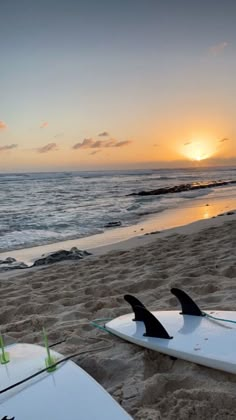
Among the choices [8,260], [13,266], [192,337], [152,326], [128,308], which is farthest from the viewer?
[8,260]

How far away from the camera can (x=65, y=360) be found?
8.15 feet

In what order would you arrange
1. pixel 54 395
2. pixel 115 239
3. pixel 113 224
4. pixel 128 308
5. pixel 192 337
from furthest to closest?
pixel 113 224
pixel 115 239
pixel 128 308
pixel 192 337
pixel 54 395

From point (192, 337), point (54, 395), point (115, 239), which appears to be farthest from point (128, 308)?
point (115, 239)

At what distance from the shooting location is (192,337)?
261 centimetres

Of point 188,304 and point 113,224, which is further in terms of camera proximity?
point 113,224

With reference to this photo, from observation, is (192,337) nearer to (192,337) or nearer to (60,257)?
(192,337)

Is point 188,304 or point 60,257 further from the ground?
point 188,304

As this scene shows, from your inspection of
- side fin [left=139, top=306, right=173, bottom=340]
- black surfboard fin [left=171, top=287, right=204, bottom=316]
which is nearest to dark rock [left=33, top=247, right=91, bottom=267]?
black surfboard fin [left=171, top=287, right=204, bottom=316]

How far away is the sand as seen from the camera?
2055 millimetres

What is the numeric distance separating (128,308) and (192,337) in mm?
1049

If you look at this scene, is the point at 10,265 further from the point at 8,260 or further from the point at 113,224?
the point at 113,224

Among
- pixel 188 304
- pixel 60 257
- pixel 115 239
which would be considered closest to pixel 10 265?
pixel 60 257

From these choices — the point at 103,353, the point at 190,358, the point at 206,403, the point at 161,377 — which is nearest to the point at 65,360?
the point at 103,353

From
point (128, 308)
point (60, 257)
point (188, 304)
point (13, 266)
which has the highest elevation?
point (188, 304)
